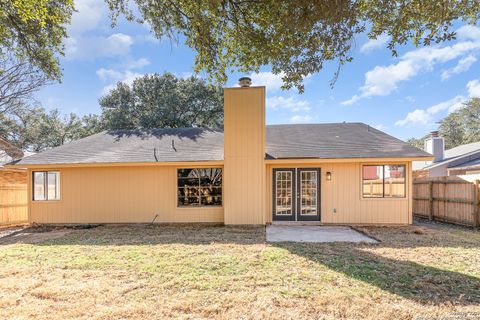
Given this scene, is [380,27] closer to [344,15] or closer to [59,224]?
[344,15]

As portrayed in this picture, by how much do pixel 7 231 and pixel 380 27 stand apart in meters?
12.1

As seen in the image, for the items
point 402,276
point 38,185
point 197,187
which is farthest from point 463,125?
point 38,185

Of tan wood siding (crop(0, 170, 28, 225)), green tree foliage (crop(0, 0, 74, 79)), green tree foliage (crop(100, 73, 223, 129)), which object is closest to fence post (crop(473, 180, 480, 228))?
green tree foliage (crop(0, 0, 74, 79))

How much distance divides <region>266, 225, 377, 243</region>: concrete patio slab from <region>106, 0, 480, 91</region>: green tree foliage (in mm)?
3943

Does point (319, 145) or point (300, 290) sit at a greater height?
point (319, 145)

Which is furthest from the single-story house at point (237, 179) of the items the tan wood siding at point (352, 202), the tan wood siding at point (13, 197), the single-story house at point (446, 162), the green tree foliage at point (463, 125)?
the green tree foliage at point (463, 125)

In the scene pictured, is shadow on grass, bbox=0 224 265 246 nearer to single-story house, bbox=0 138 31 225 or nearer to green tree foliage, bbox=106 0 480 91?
single-story house, bbox=0 138 31 225

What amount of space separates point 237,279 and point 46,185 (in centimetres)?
934

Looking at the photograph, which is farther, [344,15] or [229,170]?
[229,170]

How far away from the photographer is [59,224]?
32.6 feet

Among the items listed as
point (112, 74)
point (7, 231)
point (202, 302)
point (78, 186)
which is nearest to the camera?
point (202, 302)

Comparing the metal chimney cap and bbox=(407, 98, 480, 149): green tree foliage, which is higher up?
bbox=(407, 98, 480, 149): green tree foliage

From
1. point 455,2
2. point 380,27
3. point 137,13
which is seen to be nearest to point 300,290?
point 380,27

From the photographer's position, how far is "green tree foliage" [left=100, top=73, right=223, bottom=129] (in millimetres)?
21461
